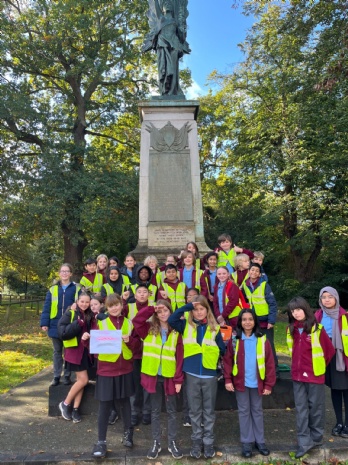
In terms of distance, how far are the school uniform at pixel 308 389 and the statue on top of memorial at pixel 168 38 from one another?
7497mm

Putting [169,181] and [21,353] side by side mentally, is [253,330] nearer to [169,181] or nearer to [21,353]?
[169,181]

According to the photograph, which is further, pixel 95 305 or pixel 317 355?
pixel 95 305

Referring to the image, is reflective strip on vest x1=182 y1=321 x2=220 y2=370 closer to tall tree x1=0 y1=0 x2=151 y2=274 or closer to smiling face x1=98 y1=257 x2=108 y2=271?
smiling face x1=98 y1=257 x2=108 y2=271

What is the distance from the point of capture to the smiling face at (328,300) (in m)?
4.54

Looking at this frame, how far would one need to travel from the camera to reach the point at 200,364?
163 inches

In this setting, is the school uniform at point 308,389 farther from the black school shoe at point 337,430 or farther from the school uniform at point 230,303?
the school uniform at point 230,303

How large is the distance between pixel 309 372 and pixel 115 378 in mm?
2065

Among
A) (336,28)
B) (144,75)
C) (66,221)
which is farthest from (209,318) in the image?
(144,75)

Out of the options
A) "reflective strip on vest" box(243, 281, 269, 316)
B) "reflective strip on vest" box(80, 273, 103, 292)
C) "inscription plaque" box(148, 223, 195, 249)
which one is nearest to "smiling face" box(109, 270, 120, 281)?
"reflective strip on vest" box(80, 273, 103, 292)

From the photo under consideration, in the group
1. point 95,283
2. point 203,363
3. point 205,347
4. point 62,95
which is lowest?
point 203,363

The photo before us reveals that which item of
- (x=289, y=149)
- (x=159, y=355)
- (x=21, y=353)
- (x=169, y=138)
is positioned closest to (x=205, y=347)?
(x=159, y=355)

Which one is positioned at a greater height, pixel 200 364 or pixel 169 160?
pixel 169 160

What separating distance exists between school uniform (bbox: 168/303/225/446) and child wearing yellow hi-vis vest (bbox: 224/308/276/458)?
178mm

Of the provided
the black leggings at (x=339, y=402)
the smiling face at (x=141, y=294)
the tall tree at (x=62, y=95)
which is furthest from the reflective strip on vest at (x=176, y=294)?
the tall tree at (x=62, y=95)
